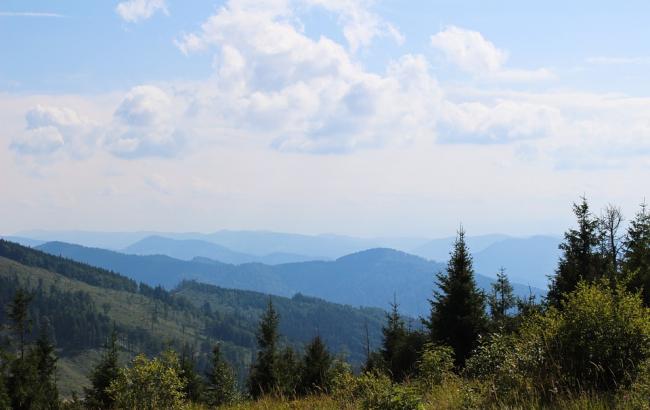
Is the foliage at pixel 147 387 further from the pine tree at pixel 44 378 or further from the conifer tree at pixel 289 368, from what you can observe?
the conifer tree at pixel 289 368

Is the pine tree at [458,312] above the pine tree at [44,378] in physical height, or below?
above

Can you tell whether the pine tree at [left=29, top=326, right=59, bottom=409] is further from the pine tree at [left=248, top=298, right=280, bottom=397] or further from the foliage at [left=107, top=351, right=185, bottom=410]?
the foliage at [left=107, top=351, right=185, bottom=410]

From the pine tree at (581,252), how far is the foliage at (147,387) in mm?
30269

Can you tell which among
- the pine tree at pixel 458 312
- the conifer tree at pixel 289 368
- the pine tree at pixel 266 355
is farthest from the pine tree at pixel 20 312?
the pine tree at pixel 458 312

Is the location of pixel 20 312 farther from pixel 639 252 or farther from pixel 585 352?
pixel 585 352

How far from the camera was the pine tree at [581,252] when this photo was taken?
34.2 m

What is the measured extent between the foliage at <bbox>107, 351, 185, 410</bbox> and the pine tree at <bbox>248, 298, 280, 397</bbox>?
42.0m

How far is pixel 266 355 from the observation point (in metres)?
55.4

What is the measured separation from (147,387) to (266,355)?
47.8 meters

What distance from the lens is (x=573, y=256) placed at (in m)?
35.2

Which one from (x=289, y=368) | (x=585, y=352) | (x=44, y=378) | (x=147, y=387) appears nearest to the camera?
(x=585, y=352)

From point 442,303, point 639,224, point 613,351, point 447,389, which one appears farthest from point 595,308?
point 639,224

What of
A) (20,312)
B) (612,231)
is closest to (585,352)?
(612,231)

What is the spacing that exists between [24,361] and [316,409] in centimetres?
4619
